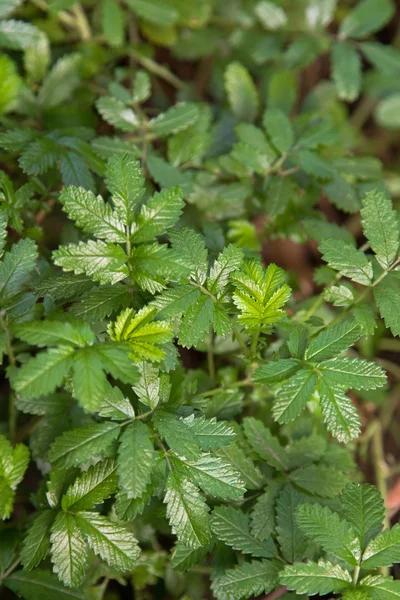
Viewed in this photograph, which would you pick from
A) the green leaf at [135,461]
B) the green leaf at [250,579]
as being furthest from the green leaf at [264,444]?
the green leaf at [135,461]

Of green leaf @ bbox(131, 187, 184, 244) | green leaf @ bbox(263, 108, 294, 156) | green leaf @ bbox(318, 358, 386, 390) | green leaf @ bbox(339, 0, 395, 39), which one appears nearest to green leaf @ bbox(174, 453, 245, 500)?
green leaf @ bbox(318, 358, 386, 390)

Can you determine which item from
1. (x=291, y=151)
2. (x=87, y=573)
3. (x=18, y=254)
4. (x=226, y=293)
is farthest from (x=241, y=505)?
(x=291, y=151)

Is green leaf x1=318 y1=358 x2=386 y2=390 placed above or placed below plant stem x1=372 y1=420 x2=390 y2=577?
above

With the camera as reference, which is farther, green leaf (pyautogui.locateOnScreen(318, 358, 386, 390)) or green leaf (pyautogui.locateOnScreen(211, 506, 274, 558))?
green leaf (pyautogui.locateOnScreen(211, 506, 274, 558))

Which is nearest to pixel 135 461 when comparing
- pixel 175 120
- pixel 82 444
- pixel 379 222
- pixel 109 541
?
pixel 82 444

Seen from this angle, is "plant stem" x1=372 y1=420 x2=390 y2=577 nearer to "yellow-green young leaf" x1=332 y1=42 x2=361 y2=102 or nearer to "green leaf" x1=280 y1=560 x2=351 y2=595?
"green leaf" x1=280 y1=560 x2=351 y2=595

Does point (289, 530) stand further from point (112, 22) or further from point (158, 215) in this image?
point (112, 22)
